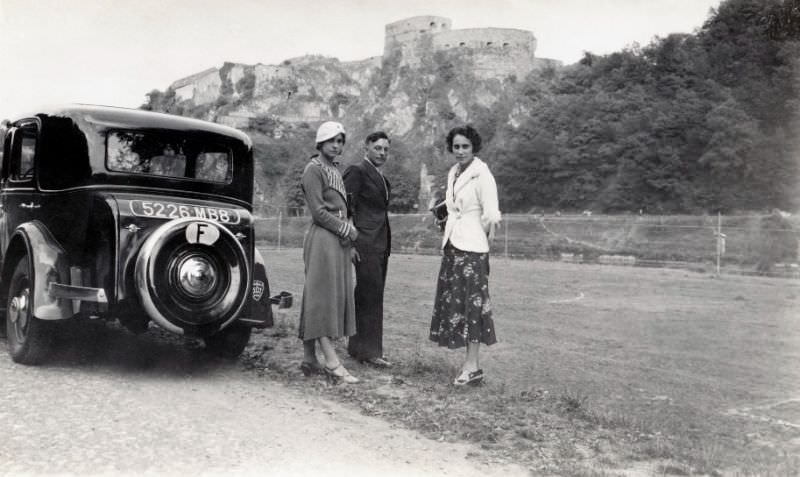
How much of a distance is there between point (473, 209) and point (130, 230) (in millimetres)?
2564

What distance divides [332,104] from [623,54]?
269 feet

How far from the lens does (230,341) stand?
6.20 metres

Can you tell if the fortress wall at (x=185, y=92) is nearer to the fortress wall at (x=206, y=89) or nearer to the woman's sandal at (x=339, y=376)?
the fortress wall at (x=206, y=89)

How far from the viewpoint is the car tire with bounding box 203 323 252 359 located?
20.2 ft

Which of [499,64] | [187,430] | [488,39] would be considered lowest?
[187,430]

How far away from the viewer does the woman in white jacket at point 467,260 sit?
519cm

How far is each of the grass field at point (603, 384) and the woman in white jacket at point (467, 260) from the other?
0.38m

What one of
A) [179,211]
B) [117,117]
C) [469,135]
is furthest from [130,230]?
[469,135]

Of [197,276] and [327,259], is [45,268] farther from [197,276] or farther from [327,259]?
[327,259]

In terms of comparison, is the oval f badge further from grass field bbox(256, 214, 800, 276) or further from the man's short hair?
grass field bbox(256, 214, 800, 276)

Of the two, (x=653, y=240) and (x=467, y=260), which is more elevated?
(x=467, y=260)

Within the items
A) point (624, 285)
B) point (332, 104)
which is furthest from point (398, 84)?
point (624, 285)

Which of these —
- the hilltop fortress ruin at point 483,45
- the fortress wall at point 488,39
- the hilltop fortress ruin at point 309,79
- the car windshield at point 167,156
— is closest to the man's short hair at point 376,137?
the car windshield at point 167,156

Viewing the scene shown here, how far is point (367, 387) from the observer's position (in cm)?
526
